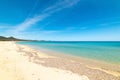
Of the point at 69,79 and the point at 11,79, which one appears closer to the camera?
the point at 11,79

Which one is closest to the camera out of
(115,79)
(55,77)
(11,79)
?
(11,79)

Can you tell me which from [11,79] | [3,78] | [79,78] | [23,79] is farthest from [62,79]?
[3,78]

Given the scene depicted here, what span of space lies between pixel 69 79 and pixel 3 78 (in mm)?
3260

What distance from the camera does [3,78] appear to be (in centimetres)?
597

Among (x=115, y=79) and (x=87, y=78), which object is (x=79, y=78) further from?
(x=115, y=79)

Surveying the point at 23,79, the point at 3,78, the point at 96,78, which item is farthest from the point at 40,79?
the point at 96,78

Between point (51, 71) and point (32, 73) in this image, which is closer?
point (32, 73)

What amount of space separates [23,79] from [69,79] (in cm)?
230

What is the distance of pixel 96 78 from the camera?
6961 millimetres

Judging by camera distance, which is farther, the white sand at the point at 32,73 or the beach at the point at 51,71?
the beach at the point at 51,71

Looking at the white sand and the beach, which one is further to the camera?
the beach

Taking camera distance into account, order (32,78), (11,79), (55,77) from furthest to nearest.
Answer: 1. (55,77)
2. (32,78)
3. (11,79)

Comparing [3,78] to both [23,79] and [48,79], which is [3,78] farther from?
[48,79]

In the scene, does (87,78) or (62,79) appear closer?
(62,79)
